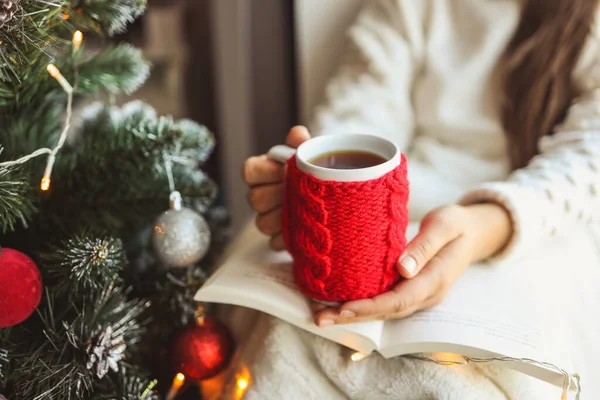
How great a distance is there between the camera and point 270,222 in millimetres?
633

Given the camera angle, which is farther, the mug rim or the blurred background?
the blurred background

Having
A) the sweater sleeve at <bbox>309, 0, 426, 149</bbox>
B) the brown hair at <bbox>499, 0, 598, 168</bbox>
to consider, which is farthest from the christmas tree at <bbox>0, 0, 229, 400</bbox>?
the brown hair at <bbox>499, 0, 598, 168</bbox>

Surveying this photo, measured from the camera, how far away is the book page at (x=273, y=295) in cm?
53

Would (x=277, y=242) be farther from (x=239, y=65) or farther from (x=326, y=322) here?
(x=239, y=65)

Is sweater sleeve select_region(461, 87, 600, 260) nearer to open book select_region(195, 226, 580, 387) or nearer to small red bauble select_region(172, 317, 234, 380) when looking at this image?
open book select_region(195, 226, 580, 387)

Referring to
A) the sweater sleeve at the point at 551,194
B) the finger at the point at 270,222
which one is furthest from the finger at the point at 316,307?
the sweater sleeve at the point at 551,194

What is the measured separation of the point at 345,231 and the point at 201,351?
25cm

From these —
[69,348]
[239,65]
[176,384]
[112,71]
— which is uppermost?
[112,71]

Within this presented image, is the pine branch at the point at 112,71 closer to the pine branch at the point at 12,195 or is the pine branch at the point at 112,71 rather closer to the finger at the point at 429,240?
the pine branch at the point at 12,195

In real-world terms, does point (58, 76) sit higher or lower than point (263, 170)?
higher

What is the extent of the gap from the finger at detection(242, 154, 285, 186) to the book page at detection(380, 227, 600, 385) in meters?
0.20

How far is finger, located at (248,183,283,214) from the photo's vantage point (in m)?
0.62

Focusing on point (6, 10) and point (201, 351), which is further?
point (201, 351)

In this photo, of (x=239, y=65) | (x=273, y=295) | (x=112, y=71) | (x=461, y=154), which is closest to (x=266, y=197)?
(x=273, y=295)
